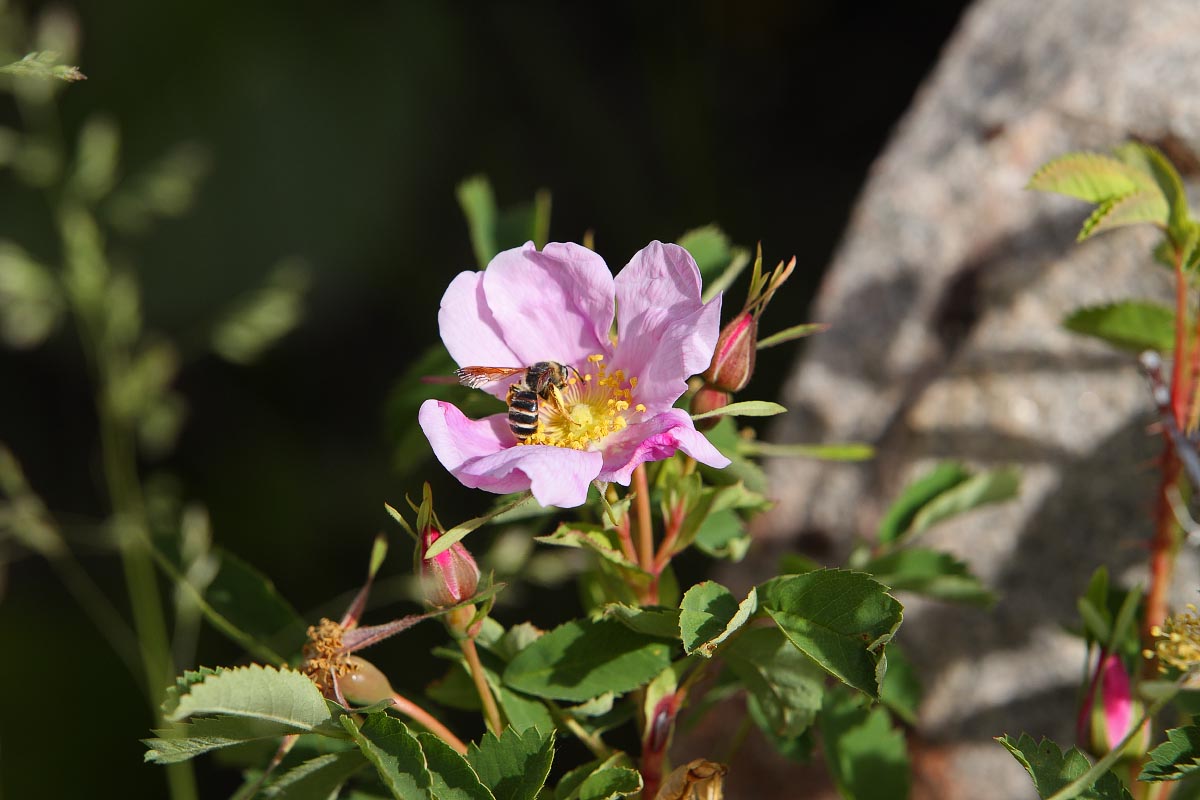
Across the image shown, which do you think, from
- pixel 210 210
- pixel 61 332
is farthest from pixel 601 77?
pixel 61 332

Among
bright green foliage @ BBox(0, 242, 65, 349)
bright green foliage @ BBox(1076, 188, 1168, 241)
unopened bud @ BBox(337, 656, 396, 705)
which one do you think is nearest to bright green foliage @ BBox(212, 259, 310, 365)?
bright green foliage @ BBox(0, 242, 65, 349)

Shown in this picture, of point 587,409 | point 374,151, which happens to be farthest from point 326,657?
point 374,151

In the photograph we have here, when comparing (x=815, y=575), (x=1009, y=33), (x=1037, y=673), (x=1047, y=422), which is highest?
(x=1009, y=33)

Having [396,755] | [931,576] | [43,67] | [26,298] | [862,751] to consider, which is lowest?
[862,751]

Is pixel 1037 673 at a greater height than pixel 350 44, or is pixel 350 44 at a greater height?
pixel 350 44

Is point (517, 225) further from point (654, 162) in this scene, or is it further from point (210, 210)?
point (210, 210)

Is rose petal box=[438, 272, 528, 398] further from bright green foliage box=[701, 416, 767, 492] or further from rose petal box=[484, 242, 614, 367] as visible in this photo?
bright green foliage box=[701, 416, 767, 492]

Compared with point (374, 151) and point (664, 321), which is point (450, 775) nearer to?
point (664, 321)
